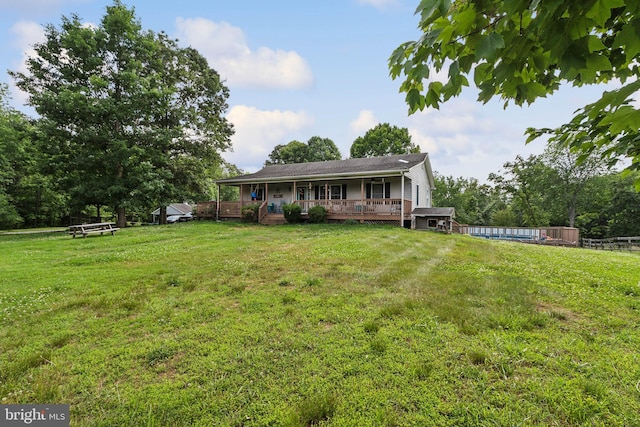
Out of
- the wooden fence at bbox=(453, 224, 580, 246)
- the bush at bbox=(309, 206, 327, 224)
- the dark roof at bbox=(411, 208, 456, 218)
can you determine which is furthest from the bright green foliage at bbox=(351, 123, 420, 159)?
the bush at bbox=(309, 206, 327, 224)

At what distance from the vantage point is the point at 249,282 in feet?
17.0

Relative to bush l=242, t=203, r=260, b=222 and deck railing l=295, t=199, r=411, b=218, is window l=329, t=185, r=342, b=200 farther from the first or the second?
bush l=242, t=203, r=260, b=222

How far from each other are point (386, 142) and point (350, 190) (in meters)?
18.5

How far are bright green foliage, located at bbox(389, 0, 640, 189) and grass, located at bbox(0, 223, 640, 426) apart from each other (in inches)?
77.3

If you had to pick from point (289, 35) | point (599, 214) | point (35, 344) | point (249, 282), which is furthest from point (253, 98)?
point (599, 214)

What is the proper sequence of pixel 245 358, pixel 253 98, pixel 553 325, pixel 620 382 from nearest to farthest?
pixel 620 382 < pixel 245 358 < pixel 553 325 < pixel 253 98

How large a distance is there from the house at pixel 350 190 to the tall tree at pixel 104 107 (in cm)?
544

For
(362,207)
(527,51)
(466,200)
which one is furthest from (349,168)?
(466,200)

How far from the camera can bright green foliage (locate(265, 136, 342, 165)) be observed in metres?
41.2

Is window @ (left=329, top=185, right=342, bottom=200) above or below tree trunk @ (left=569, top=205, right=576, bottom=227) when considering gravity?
above

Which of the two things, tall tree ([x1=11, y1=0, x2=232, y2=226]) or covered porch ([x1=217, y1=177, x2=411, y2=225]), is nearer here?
covered porch ([x1=217, y1=177, x2=411, y2=225])

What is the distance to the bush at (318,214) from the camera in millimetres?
16484

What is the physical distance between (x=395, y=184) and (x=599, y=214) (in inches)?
1081

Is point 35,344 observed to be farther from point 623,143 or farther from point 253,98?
point 253,98
